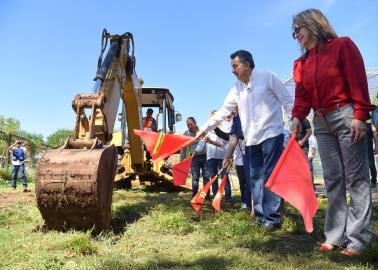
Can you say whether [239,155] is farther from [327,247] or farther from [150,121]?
[150,121]

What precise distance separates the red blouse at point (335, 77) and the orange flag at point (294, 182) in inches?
18.1

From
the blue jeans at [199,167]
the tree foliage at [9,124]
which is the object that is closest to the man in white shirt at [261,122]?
the blue jeans at [199,167]

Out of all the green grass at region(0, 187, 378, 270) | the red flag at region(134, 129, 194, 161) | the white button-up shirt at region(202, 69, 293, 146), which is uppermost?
the white button-up shirt at region(202, 69, 293, 146)

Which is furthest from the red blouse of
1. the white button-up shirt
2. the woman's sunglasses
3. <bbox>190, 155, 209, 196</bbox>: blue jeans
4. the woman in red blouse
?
<bbox>190, 155, 209, 196</bbox>: blue jeans

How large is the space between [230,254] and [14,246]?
2.04 metres

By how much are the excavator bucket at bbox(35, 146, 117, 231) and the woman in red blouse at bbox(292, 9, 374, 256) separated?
6.57ft

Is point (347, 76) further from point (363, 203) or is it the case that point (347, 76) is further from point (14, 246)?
point (14, 246)

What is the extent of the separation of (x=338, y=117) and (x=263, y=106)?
4.80ft

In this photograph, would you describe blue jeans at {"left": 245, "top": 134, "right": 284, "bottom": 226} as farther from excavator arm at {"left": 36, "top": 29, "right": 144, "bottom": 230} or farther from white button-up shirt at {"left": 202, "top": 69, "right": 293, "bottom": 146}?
excavator arm at {"left": 36, "top": 29, "right": 144, "bottom": 230}

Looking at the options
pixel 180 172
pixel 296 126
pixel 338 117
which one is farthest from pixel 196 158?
pixel 338 117

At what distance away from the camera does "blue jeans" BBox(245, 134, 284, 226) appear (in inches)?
185

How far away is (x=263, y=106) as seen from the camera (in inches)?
190

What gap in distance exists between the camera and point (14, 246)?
13.0 feet

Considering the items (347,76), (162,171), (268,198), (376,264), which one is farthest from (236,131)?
(162,171)
